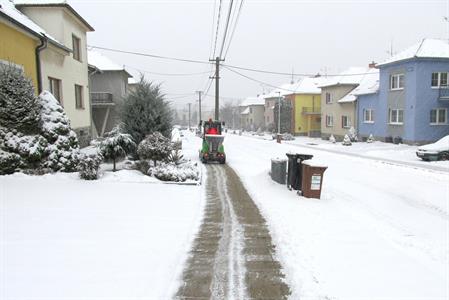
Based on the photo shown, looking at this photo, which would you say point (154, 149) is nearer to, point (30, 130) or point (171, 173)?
point (171, 173)

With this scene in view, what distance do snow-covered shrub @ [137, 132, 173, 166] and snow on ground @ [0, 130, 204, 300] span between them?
2.19 meters

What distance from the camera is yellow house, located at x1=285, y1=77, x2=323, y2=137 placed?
55688 mm

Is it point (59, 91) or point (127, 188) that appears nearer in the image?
point (127, 188)

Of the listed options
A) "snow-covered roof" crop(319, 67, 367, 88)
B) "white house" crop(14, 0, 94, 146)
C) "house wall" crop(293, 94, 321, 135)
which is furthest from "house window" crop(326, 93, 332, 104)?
"white house" crop(14, 0, 94, 146)

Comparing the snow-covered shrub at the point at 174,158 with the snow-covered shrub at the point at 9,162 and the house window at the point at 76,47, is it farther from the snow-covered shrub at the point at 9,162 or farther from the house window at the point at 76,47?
the house window at the point at 76,47

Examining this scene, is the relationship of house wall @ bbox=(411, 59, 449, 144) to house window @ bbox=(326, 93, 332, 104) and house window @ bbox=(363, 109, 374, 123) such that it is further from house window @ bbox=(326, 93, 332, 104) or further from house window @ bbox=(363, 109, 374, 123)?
house window @ bbox=(326, 93, 332, 104)

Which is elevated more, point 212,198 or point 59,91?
point 59,91

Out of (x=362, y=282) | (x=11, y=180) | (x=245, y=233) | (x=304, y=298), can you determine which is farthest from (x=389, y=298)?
(x=11, y=180)

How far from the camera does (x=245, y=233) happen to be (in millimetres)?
7172

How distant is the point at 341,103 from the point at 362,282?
38.9 metres

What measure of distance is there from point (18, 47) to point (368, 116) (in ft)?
103

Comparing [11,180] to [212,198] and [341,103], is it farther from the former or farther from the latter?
[341,103]

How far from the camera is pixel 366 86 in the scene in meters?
37.5

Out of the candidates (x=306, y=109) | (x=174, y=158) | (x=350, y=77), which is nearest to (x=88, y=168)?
(x=174, y=158)
